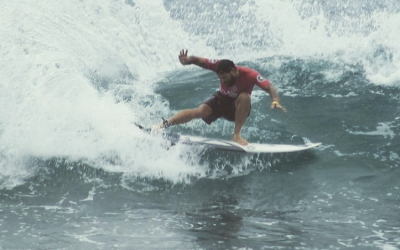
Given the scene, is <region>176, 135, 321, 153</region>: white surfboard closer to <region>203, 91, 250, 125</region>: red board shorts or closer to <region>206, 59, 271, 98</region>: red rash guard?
<region>203, 91, 250, 125</region>: red board shorts

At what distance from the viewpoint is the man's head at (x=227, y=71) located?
362 inches

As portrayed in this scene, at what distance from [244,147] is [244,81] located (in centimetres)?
91

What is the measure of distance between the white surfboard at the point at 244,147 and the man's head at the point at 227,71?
87 centimetres

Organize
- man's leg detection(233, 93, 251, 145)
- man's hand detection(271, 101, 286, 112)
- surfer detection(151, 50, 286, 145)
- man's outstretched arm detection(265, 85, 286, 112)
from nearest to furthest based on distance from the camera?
man's hand detection(271, 101, 286, 112) < man's outstretched arm detection(265, 85, 286, 112) < surfer detection(151, 50, 286, 145) < man's leg detection(233, 93, 251, 145)

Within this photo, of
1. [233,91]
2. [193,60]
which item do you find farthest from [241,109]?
[193,60]

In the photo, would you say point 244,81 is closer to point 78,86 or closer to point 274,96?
point 274,96

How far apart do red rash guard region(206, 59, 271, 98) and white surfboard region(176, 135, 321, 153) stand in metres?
0.68

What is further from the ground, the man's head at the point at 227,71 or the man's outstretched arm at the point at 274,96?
the man's head at the point at 227,71

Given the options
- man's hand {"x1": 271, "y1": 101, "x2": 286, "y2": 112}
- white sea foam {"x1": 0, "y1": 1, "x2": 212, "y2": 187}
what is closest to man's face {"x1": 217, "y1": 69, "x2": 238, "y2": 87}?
man's hand {"x1": 271, "y1": 101, "x2": 286, "y2": 112}

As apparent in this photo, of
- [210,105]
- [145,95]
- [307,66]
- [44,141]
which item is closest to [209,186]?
[210,105]

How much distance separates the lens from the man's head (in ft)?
30.2

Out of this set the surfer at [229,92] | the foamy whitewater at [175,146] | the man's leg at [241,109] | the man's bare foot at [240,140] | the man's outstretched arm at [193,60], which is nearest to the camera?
the foamy whitewater at [175,146]

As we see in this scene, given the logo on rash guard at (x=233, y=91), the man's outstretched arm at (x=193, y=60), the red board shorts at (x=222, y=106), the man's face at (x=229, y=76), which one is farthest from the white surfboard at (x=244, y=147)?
the man's outstretched arm at (x=193, y=60)

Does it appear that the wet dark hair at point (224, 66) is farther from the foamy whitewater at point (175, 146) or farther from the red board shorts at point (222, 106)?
the foamy whitewater at point (175, 146)
